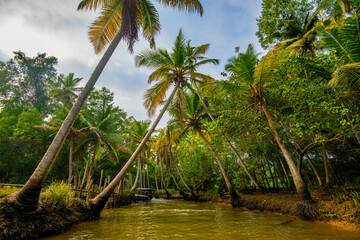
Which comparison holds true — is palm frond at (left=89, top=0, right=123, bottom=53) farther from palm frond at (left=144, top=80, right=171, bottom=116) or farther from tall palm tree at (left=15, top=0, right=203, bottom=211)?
palm frond at (left=144, top=80, right=171, bottom=116)

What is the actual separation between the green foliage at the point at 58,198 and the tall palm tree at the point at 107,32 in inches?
34.4

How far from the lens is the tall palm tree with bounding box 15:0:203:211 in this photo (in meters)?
4.89

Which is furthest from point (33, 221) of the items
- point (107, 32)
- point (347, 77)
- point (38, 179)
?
point (347, 77)

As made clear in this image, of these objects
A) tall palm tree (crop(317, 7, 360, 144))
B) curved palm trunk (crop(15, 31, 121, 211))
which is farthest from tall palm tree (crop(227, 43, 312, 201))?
curved palm trunk (crop(15, 31, 121, 211))

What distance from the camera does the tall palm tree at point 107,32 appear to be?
4.89m

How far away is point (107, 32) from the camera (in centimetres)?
802

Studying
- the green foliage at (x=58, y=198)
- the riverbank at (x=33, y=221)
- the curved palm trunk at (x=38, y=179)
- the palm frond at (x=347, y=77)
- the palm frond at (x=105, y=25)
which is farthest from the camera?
the palm frond at (x=105, y=25)

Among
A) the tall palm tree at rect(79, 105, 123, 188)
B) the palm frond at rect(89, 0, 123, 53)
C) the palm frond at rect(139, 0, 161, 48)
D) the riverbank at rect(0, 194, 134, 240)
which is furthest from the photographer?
the tall palm tree at rect(79, 105, 123, 188)

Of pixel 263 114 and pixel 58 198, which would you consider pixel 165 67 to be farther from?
pixel 58 198

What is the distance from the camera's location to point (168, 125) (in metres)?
15.0

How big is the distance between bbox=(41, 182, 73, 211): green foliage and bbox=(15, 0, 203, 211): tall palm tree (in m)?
0.87

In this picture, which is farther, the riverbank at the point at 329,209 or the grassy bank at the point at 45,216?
the riverbank at the point at 329,209

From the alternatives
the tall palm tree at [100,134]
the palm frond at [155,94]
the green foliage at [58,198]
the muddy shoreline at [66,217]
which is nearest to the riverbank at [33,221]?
the muddy shoreline at [66,217]

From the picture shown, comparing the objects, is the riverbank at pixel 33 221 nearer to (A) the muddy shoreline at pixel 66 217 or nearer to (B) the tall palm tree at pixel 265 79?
(A) the muddy shoreline at pixel 66 217
